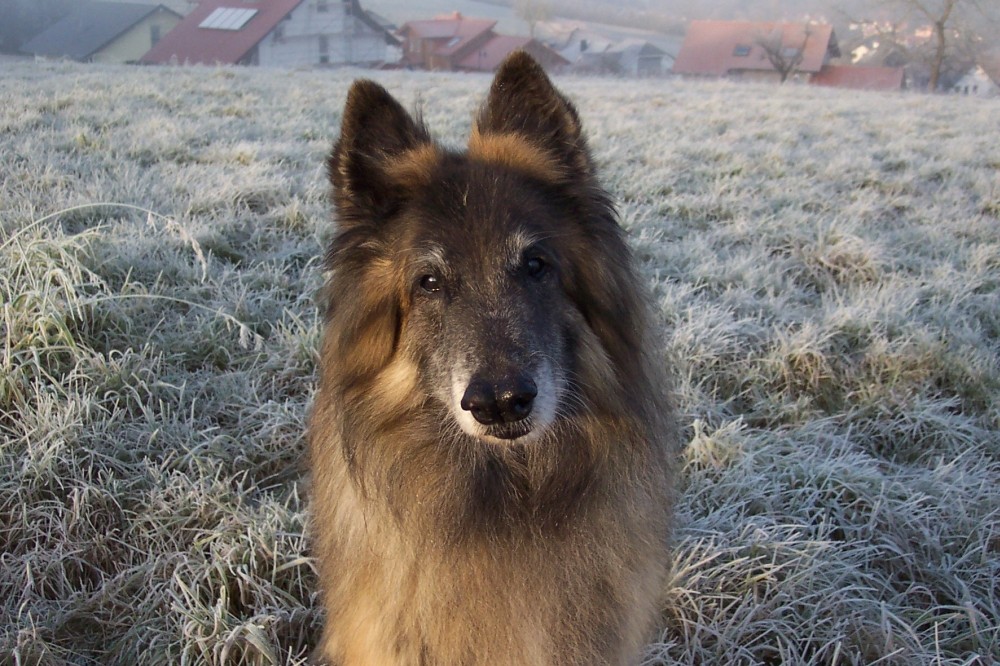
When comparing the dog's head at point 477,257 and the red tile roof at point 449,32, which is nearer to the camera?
the dog's head at point 477,257

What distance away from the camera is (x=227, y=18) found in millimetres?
13836

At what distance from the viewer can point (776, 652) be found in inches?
99.8

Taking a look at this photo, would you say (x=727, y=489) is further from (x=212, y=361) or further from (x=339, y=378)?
(x=212, y=361)

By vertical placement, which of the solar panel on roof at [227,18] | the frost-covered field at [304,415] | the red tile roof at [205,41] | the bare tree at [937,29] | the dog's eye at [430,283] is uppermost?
the bare tree at [937,29]

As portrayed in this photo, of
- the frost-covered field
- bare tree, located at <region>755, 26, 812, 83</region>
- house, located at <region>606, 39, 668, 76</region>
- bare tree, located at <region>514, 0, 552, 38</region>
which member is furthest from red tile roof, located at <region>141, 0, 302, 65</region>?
bare tree, located at <region>755, 26, 812, 83</region>

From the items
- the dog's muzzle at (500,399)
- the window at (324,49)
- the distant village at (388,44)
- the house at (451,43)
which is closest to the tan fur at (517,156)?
the dog's muzzle at (500,399)

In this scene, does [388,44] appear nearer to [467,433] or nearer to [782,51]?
[467,433]

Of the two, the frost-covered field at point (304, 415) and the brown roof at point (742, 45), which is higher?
the brown roof at point (742, 45)

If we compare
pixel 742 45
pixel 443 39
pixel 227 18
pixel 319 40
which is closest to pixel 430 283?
pixel 319 40

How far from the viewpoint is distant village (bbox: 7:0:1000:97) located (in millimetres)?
12680

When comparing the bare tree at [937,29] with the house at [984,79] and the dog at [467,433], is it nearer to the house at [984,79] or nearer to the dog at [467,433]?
the house at [984,79]

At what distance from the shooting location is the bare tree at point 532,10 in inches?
786

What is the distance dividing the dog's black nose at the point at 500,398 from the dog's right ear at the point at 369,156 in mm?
694

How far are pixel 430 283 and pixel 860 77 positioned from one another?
27.2 m
